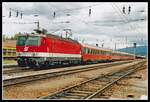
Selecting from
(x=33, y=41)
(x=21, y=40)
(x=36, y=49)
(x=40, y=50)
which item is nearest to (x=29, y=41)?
(x=33, y=41)

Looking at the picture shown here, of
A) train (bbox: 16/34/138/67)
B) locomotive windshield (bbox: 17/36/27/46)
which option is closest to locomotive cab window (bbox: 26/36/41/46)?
train (bbox: 16/34/138/67)

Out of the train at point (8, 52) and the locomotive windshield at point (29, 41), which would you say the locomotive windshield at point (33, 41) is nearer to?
the locomotive windshield at point (29, 41)

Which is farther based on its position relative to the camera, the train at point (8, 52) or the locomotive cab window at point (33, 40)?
the train at point (8, 52)

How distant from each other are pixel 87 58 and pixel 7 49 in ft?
48.8

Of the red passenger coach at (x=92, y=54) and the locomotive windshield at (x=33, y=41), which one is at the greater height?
the locomotive windshield at (x=33, y=41)

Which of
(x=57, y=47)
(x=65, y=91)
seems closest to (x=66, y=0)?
(x=65, y=91)

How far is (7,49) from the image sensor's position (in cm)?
5344

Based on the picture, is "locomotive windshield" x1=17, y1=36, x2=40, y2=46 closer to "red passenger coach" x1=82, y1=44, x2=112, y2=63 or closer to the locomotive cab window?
the locomotive cab window

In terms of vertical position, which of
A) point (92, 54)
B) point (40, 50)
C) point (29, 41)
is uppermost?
point (29, 41)

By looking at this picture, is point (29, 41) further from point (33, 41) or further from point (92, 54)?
point (92, 54)

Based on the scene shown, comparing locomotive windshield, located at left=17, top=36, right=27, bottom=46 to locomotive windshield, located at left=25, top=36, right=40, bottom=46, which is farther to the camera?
locomotive windshield, located at left=17, top=36, right=27, bottom=46

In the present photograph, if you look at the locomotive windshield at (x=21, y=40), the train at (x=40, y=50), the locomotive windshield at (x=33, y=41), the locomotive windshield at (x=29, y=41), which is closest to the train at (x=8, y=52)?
the train at (x=40, y=50)

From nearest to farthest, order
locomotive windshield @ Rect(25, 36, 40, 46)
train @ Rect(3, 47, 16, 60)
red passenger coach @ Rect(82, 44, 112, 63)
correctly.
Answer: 1. locomotive windshield @ Rect(25, 36, 40, 46)
2. red passenger coach @ Rect(82, 44, 112, 63)
3. train @ Rect(3, 47, 16, 60)

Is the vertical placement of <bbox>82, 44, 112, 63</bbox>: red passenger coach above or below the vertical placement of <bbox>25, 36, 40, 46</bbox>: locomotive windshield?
below
